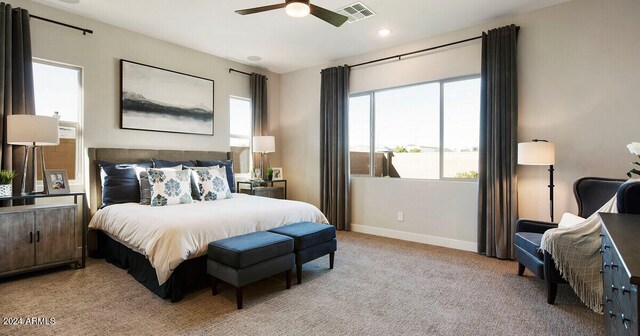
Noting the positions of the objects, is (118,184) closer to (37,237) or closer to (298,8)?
(37,237)

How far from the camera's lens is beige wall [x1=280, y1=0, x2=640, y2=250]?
3234 millimetres

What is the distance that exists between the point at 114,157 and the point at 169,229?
2078 mm

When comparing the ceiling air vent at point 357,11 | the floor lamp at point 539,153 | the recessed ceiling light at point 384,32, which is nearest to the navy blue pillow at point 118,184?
the ceiling air vent at point 357,11

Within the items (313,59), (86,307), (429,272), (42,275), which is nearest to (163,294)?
(86,307)

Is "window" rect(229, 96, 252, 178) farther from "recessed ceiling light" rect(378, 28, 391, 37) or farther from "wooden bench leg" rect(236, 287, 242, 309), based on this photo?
"wooden bench leg" rect(236, 287, 242, 309)

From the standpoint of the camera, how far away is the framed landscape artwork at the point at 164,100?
425 centimetres

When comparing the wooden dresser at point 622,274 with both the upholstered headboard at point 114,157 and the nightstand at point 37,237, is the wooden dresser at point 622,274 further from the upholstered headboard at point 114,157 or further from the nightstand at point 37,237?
the upholstered headboard at point 114,157

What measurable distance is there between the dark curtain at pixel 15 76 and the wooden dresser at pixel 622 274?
184 inches

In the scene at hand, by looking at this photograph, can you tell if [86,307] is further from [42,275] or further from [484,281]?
[484,281]

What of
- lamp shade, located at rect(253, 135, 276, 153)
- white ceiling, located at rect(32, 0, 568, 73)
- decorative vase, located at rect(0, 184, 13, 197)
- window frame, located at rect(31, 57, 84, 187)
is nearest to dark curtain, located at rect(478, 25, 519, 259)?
white ceiling, located at rect(32, 0, 568, 73)

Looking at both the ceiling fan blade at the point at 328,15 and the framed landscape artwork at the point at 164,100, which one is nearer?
the ceiling fan blade at the point at 328,15

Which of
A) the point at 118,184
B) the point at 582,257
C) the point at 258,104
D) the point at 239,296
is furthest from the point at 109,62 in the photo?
the point at 582,257

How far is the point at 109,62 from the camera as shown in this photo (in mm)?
4086

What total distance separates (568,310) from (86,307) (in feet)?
12.3
